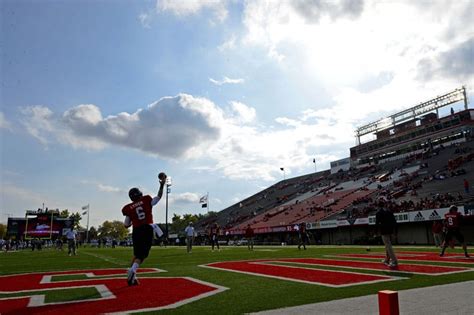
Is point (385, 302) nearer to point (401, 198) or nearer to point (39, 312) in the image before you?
point (39, 312)

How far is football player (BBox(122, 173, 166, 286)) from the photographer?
25.0 feet

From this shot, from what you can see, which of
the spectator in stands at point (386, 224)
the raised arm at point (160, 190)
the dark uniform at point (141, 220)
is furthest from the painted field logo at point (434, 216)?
the dark uniform at point (141, 220)

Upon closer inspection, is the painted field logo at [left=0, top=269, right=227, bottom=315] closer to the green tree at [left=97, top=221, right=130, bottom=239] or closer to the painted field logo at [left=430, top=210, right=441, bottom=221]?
the painted field logo at [left=430, top=210, right=441, bottom=221]

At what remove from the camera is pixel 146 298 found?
19.2 ft

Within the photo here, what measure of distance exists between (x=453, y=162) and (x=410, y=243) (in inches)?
601

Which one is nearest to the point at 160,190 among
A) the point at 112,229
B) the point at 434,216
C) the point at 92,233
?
the point at 434,216

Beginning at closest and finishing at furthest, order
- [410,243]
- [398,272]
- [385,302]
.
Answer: [385,302]
[398,272]
[410,243]

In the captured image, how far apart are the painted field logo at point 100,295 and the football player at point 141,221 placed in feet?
2.12

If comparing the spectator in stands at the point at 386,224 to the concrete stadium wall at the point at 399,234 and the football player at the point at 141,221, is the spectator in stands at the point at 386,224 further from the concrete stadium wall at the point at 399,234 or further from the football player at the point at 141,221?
the concrete stadium wall at the point at 399,234

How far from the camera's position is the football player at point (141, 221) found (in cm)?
762

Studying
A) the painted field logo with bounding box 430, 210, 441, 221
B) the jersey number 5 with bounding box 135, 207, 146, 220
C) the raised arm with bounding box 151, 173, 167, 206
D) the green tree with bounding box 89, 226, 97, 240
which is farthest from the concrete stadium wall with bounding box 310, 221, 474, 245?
the green tree with bounding box 89, 226, 97, 240

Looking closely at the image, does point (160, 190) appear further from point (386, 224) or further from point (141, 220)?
point (386, 224)

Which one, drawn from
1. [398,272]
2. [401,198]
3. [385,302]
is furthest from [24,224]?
[385,302]

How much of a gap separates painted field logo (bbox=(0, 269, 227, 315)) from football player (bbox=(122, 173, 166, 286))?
2.12 feet
